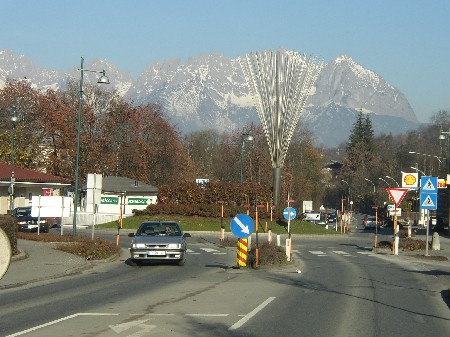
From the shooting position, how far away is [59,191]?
246 feet

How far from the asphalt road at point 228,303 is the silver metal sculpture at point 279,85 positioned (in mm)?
24968

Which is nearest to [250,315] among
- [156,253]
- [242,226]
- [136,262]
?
[242,226]

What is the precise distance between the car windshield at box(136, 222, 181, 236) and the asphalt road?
118 centimetres

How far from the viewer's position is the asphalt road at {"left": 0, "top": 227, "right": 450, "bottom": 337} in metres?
13.3

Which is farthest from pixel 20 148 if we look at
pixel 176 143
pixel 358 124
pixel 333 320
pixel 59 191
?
pixel 358 124

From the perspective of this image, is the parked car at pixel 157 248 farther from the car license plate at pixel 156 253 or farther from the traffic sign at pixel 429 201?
the traffic sign at pixel 429 201

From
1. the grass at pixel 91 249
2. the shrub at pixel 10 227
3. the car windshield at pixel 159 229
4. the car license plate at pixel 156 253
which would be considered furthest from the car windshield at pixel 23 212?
the car license plate at pixel 156 253

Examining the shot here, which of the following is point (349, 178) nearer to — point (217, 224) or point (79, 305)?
point (217, 224)

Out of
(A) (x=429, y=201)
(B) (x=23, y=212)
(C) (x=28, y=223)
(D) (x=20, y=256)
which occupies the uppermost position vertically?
(A) (x=429, y=201)

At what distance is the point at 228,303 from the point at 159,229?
1192 centimetres

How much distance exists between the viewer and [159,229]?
28531mm

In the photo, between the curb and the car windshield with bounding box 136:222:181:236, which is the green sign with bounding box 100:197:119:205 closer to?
the curb

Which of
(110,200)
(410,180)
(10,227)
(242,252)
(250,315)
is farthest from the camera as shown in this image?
(410,180)

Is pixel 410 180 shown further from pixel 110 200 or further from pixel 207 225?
pixel 110 200
